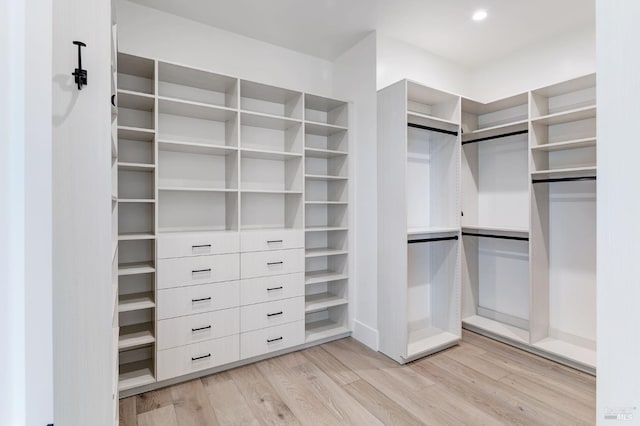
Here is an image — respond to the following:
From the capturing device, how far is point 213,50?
261 cm

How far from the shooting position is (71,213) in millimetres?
825

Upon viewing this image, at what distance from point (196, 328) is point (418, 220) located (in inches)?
86.7

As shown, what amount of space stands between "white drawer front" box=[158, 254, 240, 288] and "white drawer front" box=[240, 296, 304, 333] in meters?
0.32

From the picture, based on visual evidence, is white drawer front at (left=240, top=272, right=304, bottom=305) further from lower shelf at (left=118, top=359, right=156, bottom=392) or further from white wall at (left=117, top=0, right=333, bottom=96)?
white wall at (left=117, top=0, right=333, bottom=96)

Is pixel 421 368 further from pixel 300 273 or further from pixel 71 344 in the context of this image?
pixel 71 344

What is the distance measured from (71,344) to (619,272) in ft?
3.86

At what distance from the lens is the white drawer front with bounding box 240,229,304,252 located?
2.39m

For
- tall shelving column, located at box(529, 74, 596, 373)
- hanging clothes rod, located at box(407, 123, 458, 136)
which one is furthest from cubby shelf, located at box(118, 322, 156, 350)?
tall shelving column, located at box(529, 74, 596, 373)

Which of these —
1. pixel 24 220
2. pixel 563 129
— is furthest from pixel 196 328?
pixel 563 129

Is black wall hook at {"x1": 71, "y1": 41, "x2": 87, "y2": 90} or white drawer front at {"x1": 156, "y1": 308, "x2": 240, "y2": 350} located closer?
black wall hook at {"x1": 71, "y1": 41, "x2": 87, "y2": 90}

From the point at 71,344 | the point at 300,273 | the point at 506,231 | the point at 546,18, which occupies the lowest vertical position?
the point at 300,273

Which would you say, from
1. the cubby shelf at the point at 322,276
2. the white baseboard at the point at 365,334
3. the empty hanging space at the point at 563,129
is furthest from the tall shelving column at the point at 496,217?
the cubby shelf at the point at 322,276

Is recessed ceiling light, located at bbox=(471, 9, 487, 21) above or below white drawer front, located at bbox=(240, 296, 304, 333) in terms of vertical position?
above

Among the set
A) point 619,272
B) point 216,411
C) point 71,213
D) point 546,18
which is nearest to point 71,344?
point 71,213
